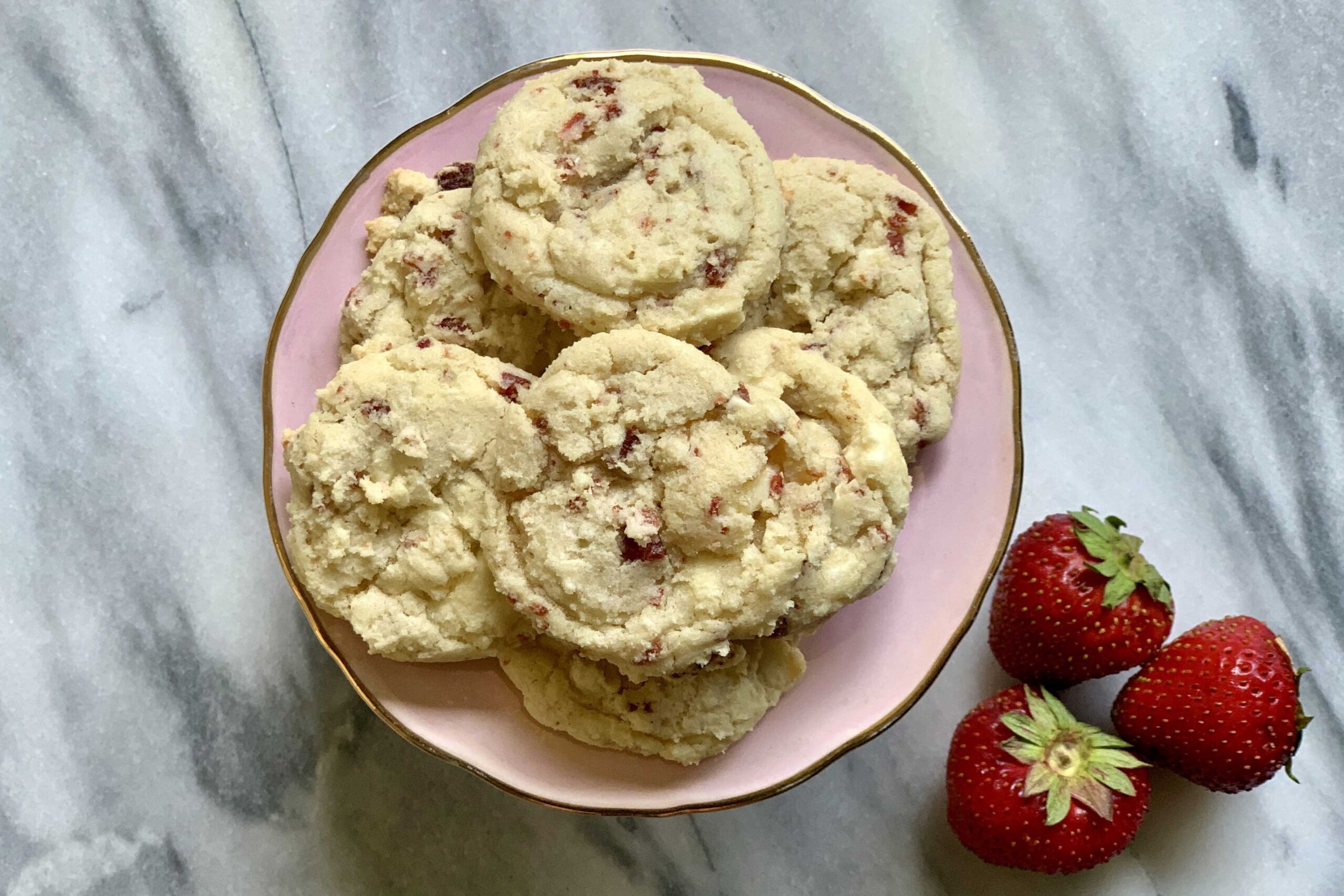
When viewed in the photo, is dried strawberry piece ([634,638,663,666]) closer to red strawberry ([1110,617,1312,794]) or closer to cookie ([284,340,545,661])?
cookie ([284,340,545,661])

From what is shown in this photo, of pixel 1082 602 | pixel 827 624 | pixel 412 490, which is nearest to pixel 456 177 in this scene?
pixel 412 490

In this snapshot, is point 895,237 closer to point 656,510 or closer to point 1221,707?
point 656,510

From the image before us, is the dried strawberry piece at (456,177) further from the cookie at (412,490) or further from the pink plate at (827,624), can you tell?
the cookie at (412,490)

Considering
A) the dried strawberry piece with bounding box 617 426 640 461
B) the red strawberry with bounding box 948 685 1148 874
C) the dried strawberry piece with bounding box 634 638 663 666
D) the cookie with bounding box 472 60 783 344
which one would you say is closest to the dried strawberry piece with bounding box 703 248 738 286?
the cookie with bounding box 472 60 783 344

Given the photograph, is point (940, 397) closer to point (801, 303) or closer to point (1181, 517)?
point (801, 303)

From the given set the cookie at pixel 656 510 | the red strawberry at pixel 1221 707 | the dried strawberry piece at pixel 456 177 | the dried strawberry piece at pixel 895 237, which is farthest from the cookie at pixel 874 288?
the red strawberry at pixel 1221 707

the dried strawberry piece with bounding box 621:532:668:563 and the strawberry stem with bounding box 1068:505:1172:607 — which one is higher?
the dried strawberry piece with bounding box 621:532:668:563

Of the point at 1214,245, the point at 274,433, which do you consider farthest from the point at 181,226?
the point at 1214,245
